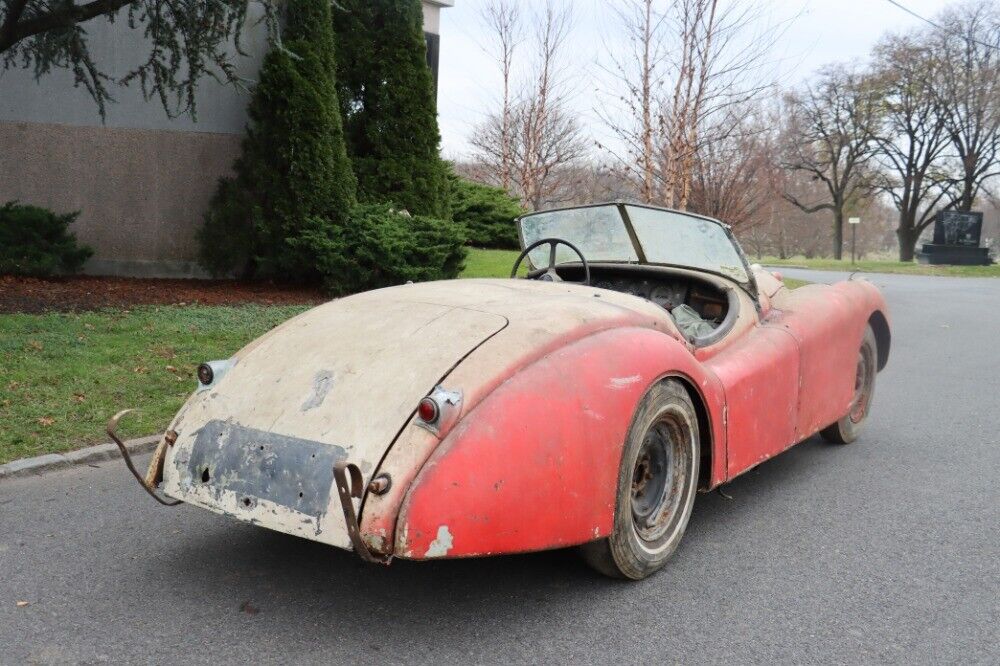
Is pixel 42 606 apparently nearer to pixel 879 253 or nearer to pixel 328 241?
pixel 328 241

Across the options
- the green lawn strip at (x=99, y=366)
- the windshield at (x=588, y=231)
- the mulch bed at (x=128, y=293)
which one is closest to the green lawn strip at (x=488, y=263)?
the mulch bed at (x=128, y=293)

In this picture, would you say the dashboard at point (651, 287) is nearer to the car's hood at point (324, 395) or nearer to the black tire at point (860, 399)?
the car's hood at point (324, 395)

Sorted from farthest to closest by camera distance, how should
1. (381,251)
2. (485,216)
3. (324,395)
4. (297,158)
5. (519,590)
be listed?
(485,216)
(297,158)
(381,251)
(519,590)
(324,395)

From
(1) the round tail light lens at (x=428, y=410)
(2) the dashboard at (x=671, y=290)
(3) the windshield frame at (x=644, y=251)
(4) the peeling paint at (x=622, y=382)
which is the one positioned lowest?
(1) the round tail light lens at (x=428, y=410)

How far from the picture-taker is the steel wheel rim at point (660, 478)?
11.5ft

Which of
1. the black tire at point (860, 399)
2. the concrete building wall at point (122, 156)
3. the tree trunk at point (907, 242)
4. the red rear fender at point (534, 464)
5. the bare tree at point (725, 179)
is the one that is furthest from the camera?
the tree trunk at point (907, 242)

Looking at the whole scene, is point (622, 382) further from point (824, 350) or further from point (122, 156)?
point (122, 156)

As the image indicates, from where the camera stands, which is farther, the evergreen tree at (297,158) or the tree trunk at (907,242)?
the tree trunk at (907,242)

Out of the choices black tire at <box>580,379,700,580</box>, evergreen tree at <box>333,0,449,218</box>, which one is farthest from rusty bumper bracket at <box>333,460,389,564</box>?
evergreen tree at <box>333,0,449,218</box>

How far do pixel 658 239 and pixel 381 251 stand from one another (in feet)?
21.1

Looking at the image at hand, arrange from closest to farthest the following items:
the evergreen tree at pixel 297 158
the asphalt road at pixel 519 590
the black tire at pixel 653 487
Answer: the asphalt road at pixel 519 590, the black tire at pixel 653 487, the evergreen tree at pixel 297 158

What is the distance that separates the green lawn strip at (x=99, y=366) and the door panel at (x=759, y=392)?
3.65 meters

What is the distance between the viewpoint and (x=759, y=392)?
405 cm

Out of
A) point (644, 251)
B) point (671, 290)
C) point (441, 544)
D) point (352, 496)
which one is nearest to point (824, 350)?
point (671, 290)
